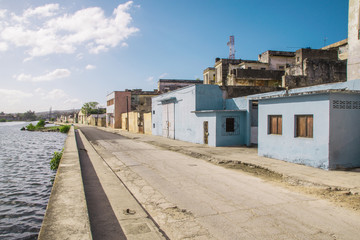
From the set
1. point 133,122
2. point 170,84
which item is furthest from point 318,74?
point 170,84

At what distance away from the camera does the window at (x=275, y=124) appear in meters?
12.4

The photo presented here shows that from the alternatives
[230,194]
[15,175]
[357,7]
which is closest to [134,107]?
[15,175]

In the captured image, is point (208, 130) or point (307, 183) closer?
point (307, 183)

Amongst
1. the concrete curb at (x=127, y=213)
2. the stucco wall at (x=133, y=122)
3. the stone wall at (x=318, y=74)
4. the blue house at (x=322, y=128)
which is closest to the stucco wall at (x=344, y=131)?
the blue house at (x=322, y=128)

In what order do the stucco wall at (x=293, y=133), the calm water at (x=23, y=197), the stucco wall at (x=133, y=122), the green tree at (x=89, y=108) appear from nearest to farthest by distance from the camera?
the calm water at (x=23, y=197) → the stucco wall at (x=293, y=133) → the stucco wall at (x=133, y=122) → the green tree at (x=89, y=108)

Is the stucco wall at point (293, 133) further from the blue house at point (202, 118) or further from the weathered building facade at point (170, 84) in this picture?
the weathered building facade at point (170, 84)

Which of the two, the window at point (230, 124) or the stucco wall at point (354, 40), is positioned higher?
the stucco wall at point (354, 40)

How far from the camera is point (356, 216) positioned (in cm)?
547

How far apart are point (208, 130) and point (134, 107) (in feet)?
120

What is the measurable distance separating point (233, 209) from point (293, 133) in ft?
23.0

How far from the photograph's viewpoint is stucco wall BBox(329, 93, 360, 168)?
987cm

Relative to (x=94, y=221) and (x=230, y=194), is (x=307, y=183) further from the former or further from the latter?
(x=94, y=221)

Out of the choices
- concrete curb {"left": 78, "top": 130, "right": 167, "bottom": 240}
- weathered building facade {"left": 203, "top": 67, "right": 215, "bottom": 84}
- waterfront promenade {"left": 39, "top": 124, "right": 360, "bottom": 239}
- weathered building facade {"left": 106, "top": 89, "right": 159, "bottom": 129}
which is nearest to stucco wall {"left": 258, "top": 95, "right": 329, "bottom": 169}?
waterfront promenade {"left": 39, "top": 124, "right": 360, "bottom": 239}

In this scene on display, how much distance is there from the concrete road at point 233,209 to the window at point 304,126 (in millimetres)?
3588
